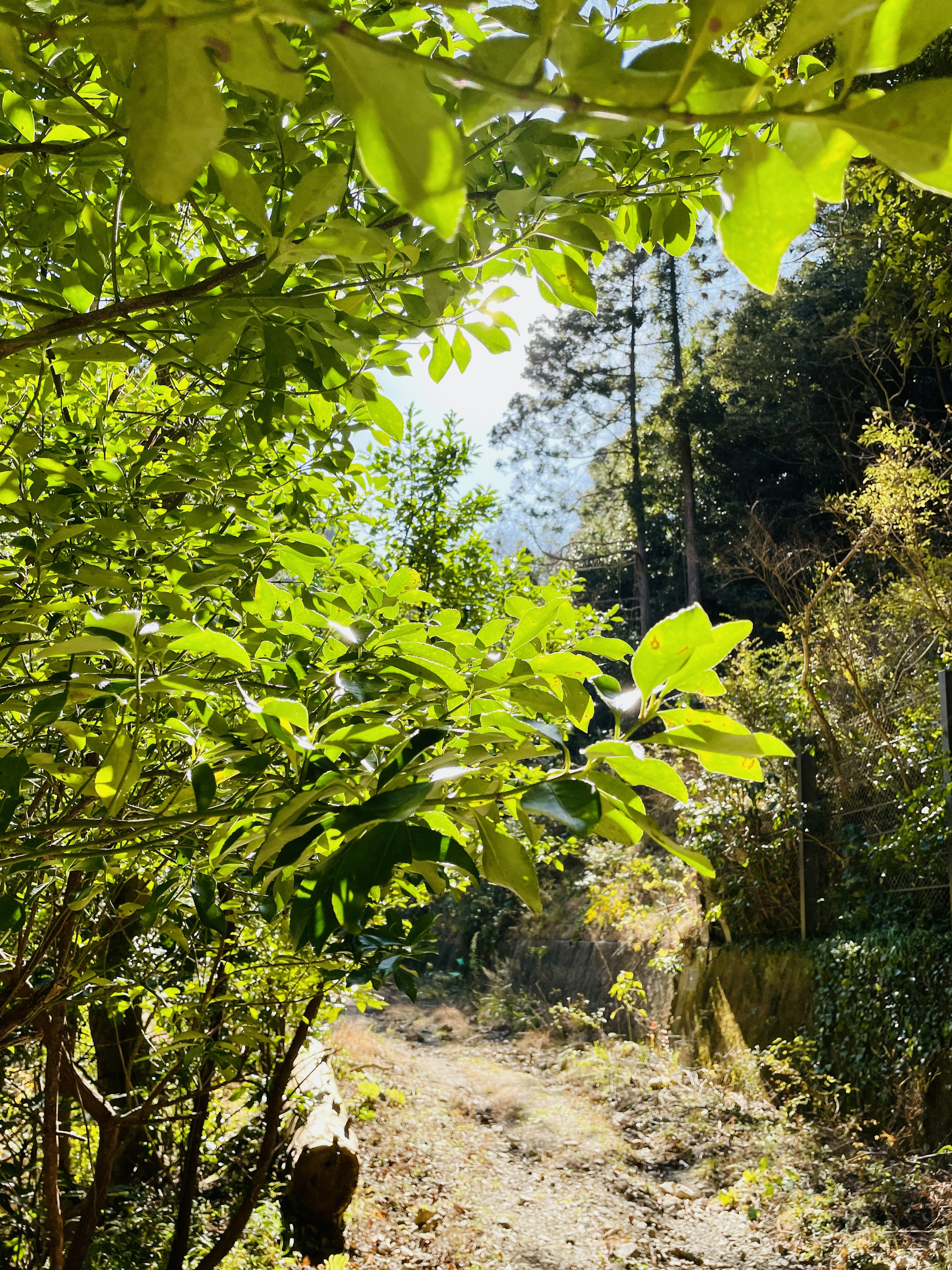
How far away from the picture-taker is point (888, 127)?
32 centimetres

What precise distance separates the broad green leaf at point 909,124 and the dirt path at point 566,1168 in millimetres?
5229

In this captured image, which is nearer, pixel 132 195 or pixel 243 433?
pixel 132 195

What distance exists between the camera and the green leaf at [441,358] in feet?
3.74

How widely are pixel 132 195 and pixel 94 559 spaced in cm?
53

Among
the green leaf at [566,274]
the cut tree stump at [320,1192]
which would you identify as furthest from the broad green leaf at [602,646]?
the cut tree stump at [320,1192]

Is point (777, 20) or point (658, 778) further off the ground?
point (777, 20)

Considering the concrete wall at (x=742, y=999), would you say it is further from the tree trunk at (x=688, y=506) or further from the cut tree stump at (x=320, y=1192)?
the tree trunk at (x=688, y=506)

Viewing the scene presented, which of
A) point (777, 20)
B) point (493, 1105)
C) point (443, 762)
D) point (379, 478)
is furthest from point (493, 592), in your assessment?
point (493, 1105)

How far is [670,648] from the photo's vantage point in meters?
0.56

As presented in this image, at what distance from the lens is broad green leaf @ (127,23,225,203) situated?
0.34 m

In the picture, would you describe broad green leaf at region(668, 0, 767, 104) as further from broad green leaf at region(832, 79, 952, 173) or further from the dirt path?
the dirt path

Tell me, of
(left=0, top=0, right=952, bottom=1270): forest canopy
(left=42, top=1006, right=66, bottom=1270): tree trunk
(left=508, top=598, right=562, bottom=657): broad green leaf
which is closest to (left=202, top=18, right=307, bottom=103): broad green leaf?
(left=0, top=0, right=952, bottom=1270): forest canopy

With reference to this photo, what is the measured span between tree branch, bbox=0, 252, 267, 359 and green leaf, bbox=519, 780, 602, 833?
53cm

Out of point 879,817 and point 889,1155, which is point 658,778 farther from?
point 879,817
